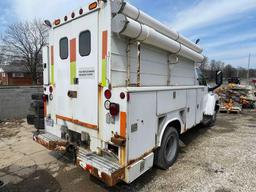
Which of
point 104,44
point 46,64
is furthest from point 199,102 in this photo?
point 46,64

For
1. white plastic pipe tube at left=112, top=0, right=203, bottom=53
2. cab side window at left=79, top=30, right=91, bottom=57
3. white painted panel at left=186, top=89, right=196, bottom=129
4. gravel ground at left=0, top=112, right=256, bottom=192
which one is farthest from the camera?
white painted panel at left=186, top=89, right=196, bottom=129

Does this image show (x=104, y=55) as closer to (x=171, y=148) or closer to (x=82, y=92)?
(x=82, y=92)

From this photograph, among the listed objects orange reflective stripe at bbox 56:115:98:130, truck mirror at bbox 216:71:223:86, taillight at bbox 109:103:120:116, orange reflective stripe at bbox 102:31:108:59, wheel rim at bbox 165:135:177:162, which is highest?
orange reflective stripe at bbox 102:31:108:59

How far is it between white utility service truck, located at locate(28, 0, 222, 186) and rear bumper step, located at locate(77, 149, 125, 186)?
0.01 m

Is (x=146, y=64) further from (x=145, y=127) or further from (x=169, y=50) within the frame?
(x=145, y=127)

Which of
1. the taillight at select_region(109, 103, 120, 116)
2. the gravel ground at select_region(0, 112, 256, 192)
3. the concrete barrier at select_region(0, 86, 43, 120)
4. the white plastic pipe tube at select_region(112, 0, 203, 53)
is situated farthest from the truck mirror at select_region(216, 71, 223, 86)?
the concrete barrier at select_region(0, 86, 43, 120)

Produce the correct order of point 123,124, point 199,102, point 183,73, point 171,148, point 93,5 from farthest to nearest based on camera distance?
point 199,102 → point 183,73 → point 171,148 → point 93,5 → point 123,124

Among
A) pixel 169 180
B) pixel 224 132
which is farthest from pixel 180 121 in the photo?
pixel 224 132

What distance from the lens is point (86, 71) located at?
331 cm

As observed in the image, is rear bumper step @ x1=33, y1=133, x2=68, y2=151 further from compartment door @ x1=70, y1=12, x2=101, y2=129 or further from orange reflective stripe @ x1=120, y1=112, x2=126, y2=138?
orange reflective stripe @ x1=120, y1=112, x2=126, y2=138

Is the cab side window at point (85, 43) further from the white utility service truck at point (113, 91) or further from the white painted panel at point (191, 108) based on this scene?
the white painted panel at point (191, 108)

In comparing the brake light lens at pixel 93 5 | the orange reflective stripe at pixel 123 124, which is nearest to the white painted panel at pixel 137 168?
the orange reflective stripe at pixel 123 124

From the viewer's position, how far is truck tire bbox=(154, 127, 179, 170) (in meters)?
3.68

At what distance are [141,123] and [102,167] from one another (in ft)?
2.73
